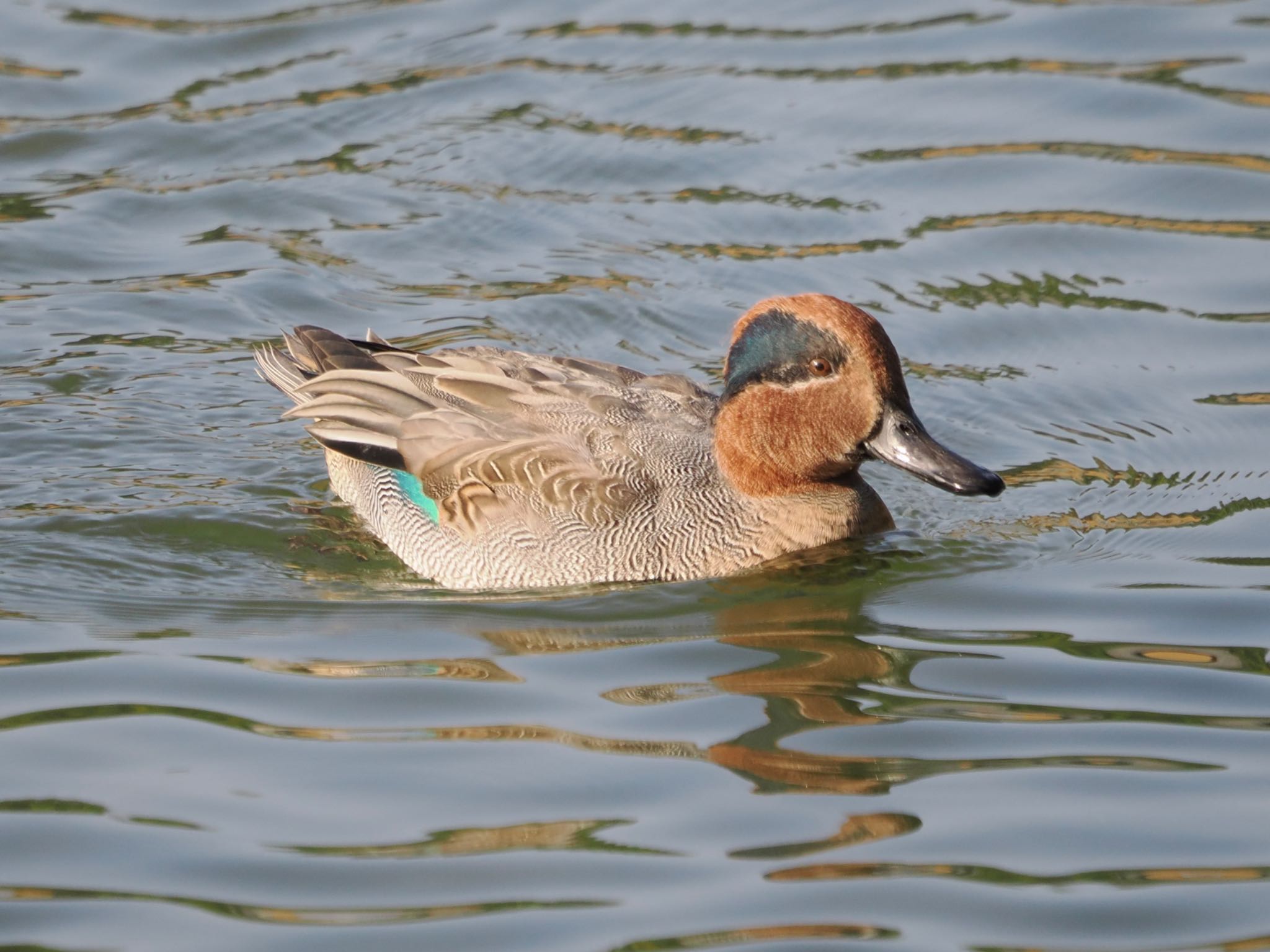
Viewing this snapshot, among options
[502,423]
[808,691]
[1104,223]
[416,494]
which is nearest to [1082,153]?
[1104,223]

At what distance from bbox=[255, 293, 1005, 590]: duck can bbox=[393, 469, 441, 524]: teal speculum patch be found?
1 cm

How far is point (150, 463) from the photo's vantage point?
9531 mm

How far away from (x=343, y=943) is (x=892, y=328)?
649cm

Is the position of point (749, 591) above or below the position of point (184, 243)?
below

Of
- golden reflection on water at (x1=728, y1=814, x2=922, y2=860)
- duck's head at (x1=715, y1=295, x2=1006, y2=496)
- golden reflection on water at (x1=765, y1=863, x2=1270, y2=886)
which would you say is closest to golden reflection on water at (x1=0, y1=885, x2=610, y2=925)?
golden reflection on water at (x1=728, y1=814, x2=922, y2=860)

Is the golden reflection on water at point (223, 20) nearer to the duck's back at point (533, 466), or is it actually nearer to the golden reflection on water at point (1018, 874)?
the duck's back at point (533, 466)

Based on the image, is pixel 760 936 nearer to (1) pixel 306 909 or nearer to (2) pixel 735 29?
(1) pixel 306 909

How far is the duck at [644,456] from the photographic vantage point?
26.4 ft

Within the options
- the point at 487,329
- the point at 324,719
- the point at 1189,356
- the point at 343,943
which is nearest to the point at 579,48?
the point at 487,329

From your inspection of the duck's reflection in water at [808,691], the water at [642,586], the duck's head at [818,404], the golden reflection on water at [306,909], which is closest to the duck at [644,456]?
the duck's head at [818,404]

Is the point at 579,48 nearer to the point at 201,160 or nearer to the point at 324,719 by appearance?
the point at 201,160

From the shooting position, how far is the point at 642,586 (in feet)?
26.7

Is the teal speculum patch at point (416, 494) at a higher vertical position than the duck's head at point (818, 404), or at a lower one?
lower

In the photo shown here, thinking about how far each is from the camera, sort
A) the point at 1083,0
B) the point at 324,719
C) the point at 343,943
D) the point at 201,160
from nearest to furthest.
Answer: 1. the point at 343,943
2. the point at 324,719
3. the point at 201,160
4. the point at 1083,0
